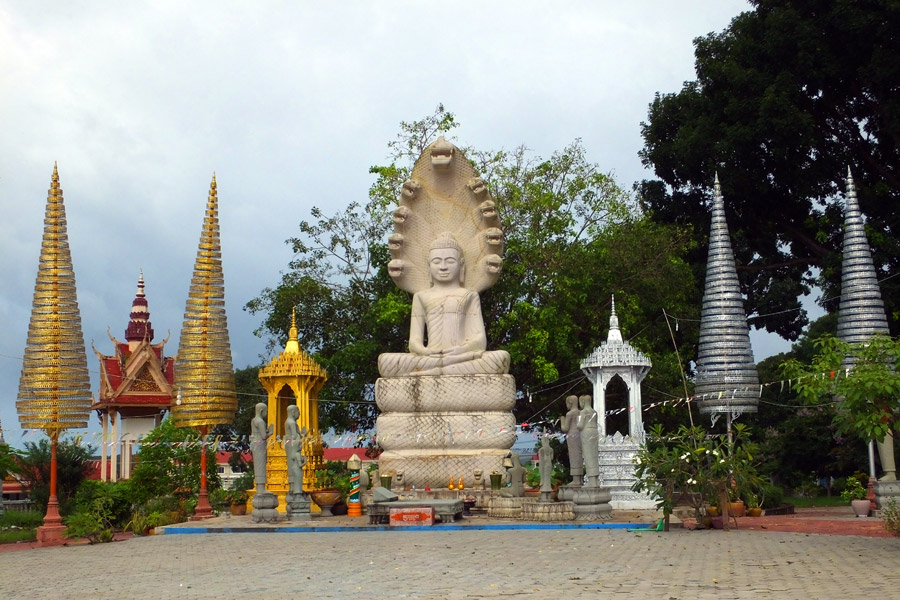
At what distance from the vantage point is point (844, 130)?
31.8 m

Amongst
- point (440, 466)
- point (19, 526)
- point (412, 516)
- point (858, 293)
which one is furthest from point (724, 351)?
point (19, 526)

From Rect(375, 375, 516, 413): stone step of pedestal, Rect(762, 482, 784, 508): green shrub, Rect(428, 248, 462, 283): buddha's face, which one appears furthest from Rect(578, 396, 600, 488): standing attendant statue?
Rect(428, 248, 462, 283): buddha's face

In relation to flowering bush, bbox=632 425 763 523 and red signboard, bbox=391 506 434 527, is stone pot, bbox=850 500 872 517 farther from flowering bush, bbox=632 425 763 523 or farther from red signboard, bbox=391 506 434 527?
red signboard, bbox=391 506 434 527

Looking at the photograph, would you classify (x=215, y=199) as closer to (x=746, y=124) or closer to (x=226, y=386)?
(x=226, y=386)

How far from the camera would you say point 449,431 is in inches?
910

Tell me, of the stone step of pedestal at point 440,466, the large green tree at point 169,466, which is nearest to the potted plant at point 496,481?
the stone step of pedestal at point 440,466

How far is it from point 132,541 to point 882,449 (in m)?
13.1

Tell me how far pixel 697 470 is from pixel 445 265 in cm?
974

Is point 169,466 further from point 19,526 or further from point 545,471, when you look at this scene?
point 545,471

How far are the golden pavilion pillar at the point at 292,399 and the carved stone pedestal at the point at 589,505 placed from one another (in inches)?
301

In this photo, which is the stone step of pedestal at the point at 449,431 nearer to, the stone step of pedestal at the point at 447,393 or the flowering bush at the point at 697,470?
the stone step of pedestal at the point at 447,393

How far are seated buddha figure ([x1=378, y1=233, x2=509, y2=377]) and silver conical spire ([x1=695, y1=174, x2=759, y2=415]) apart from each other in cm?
421

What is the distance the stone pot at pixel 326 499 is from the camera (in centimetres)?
2181

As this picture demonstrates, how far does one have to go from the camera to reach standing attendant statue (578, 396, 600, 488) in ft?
61.1
